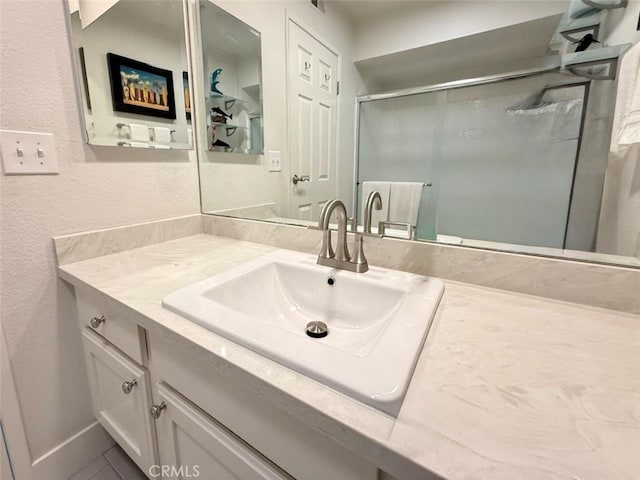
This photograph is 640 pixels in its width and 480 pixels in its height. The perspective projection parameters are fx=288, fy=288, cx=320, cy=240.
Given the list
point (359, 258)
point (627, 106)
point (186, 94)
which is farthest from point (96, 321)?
point (627, 106)

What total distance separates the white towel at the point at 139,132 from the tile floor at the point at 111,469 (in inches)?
46.7

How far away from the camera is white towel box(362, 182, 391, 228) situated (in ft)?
3.11

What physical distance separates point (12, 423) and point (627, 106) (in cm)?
190

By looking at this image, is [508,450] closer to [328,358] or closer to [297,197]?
[328,358]

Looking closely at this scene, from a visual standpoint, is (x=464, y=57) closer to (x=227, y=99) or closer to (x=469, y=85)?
(x=469, y=85)

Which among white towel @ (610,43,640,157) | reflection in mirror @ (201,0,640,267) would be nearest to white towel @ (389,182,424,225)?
reflection in mirror @ (201,0,640,267)

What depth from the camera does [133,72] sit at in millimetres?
1008

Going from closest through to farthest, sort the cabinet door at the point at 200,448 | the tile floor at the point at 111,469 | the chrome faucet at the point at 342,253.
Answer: the cabinet door at the point at 200,448
the chrome faucet at the point at 342,253
the tile floor at the point at 111,469

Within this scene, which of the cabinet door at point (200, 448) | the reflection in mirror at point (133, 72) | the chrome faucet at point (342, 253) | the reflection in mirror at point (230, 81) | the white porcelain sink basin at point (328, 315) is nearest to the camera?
the white porcelain sink basin at point (328, 315)

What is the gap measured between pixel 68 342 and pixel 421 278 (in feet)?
3.82

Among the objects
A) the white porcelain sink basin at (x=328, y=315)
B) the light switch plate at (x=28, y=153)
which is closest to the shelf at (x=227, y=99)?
the light switch plate at (x=28, y=153)

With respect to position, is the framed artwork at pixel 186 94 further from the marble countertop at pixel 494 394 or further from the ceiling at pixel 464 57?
the marble countertop at pixel 494 394

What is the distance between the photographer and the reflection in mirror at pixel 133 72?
891 millimetres

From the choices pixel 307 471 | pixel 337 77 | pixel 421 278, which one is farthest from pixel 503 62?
pixel 307 471
